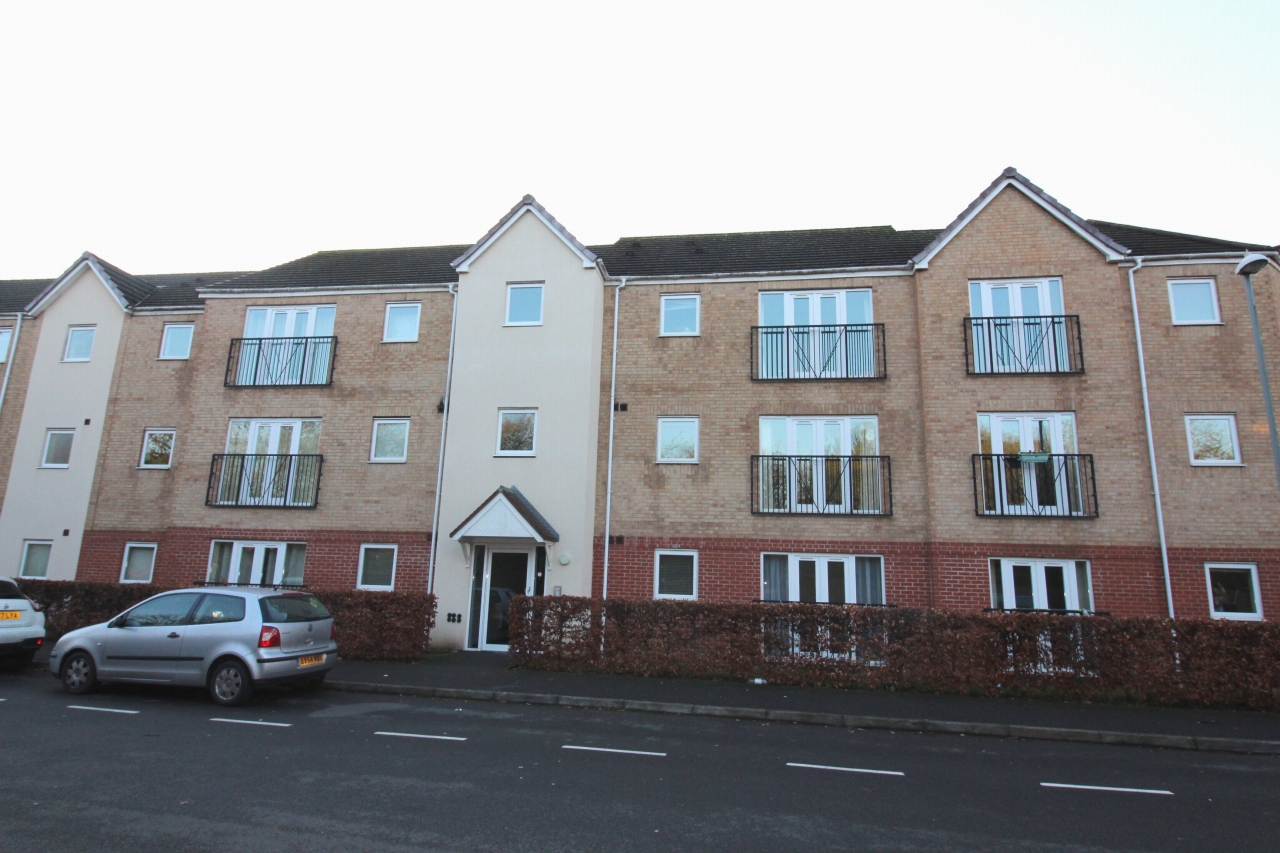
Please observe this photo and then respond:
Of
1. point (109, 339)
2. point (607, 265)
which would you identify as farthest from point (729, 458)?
point (109, 339)

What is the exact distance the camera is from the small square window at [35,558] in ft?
57.2

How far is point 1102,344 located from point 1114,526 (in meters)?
3.38

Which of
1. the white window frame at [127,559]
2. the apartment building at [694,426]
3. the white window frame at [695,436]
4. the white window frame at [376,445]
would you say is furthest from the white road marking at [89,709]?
the white window frame at [695,436]

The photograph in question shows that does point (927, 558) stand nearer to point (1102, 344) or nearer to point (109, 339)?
point (1102, 344)

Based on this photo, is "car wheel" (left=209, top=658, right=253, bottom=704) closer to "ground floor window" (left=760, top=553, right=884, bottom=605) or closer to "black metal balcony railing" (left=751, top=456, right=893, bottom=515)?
"ground floor window" (left=760, top=553, right=884, bottom=605)

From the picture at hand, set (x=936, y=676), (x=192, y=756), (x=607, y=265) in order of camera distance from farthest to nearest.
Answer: (x=607, y=265)
(x=936, y=676)
(x=192, y=756)

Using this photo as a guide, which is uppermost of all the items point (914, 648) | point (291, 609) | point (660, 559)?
point (660, 559)

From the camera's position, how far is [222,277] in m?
22.0

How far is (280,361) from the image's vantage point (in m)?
17.4

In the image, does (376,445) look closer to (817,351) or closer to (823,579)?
(817,351)

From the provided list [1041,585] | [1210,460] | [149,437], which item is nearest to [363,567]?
[149,437]

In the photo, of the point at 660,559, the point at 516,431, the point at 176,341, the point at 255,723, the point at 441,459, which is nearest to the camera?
the point at 255,723

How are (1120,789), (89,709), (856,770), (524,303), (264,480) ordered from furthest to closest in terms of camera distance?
(264,480), (524,303), (89,709), (856,770), (1120,789)

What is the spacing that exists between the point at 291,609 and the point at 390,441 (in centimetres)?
649
